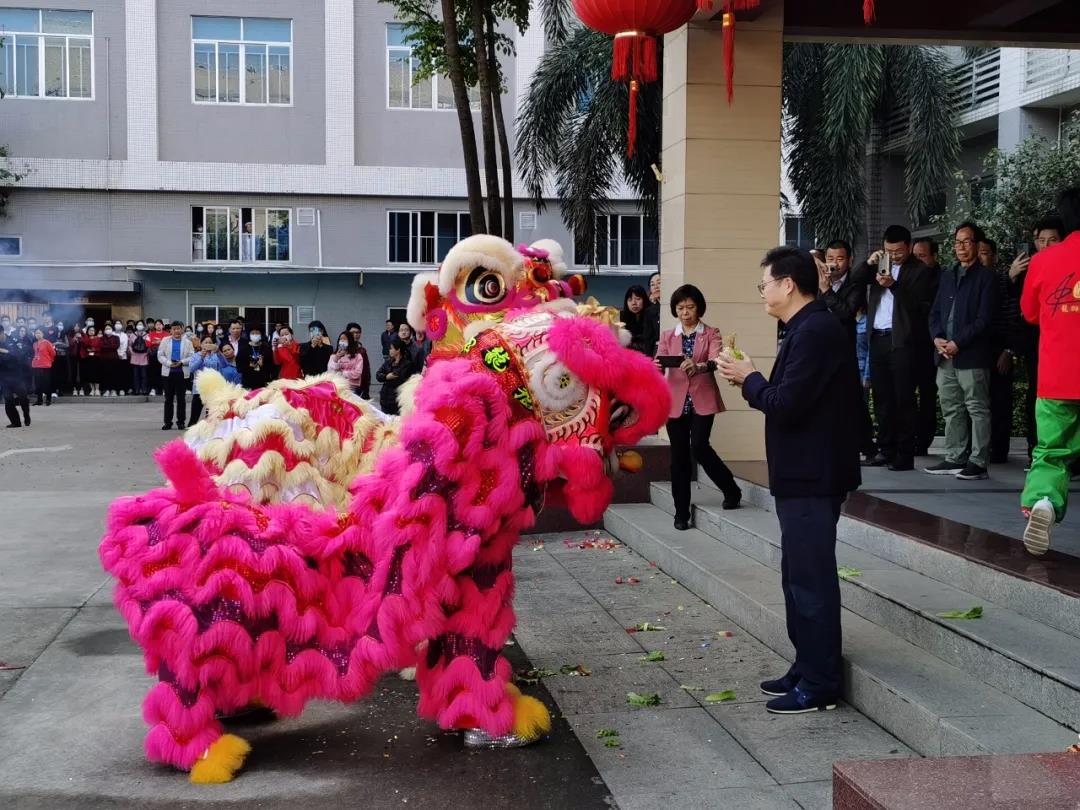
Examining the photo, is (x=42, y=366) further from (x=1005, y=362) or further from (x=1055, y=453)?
(x=1055, y=453)

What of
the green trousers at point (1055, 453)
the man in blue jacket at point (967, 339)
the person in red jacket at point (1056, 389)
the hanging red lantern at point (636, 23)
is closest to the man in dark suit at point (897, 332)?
the man in blue jacket at point (967, 339)

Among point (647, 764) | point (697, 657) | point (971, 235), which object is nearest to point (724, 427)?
point (971, 235)

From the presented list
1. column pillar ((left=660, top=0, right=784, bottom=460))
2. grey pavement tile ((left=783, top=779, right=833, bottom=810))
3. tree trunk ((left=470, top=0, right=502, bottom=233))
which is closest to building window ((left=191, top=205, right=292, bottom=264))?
tree trunk ((left=470, top=0, right=502, bottom=233))

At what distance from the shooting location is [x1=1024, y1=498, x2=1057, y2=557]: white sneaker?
4.74m

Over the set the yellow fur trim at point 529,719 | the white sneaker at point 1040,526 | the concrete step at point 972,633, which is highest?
the white sneaker at point 1040,526

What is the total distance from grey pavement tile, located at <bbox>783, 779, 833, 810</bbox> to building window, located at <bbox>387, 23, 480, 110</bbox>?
2496cm

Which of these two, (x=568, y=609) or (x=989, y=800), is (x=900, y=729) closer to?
(x=989, y=800)

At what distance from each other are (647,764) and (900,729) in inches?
35.7

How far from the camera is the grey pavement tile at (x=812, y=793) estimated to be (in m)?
3.51

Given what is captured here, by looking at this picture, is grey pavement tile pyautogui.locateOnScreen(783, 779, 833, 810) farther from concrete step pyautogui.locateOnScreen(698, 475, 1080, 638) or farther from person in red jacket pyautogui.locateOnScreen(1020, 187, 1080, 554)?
person in red jacket pyautogui.locateOnScreen(1020, 187, 1080, 554)

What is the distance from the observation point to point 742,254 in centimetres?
822

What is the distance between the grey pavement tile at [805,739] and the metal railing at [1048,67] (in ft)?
53.7

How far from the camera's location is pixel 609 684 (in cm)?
479

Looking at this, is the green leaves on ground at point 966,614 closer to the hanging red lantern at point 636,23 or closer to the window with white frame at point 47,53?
the hanging red lantern at point 636,23
